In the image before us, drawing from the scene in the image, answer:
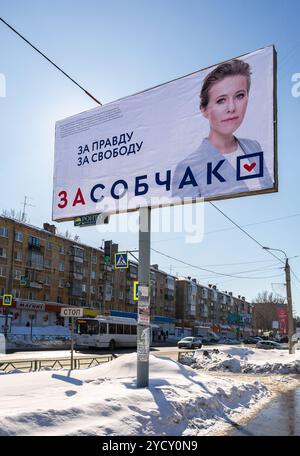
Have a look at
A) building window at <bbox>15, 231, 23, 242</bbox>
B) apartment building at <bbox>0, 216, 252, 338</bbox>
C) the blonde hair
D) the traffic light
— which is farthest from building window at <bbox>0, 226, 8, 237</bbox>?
the blonde hair

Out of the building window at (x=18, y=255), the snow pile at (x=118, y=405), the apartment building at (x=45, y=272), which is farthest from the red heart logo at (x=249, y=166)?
the building window at (x=18, y=255)

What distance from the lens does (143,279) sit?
→ 1186 cm

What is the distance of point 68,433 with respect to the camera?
6449 mm

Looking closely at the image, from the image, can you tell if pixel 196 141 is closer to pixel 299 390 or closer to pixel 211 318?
pixel 299 390

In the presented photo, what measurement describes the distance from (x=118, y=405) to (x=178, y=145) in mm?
6878

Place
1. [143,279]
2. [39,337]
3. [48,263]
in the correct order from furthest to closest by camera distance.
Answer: [48,263]
[39,337]
[143,279]

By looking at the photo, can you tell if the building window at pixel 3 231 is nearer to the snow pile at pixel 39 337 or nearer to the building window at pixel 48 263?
the building window at pixel 48 263

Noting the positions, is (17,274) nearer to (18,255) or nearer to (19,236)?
(18,255)

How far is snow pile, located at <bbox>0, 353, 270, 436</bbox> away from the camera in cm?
676

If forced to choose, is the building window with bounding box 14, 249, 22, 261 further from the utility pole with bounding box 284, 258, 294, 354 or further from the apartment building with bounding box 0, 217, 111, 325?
the utility pole with bounding box 284, 258, 294, 354

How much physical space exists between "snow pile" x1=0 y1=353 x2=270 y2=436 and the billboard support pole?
50 centimetres

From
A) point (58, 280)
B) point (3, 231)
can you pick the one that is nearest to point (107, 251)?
point (3, 231)

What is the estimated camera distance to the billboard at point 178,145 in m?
11.2

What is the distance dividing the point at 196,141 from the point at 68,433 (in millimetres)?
7893
